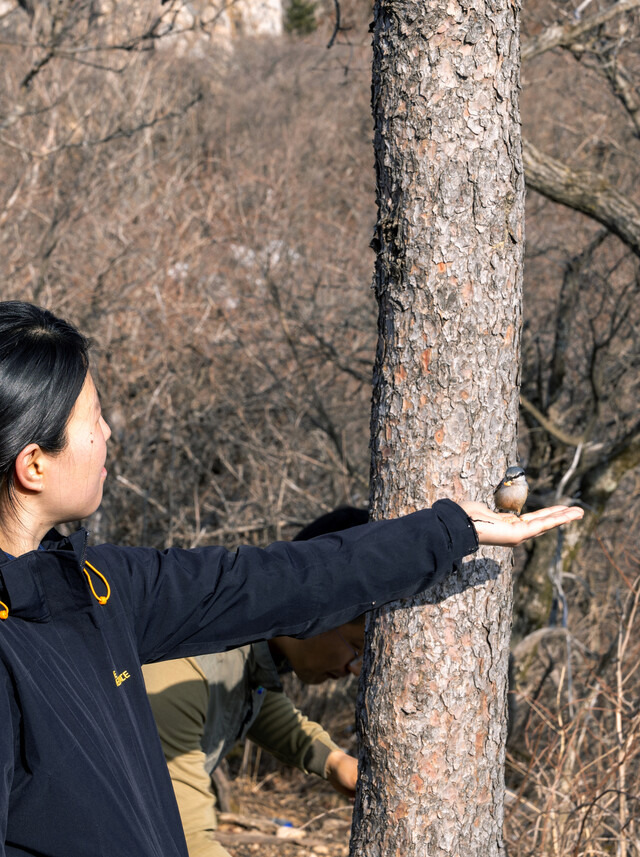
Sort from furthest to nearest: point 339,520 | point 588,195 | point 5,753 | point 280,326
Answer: point 280,326 → point 588,195 → point 339,520 → point 5,753

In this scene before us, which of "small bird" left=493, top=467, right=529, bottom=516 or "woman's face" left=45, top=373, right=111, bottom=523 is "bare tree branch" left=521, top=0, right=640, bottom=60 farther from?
"woman's face" left=45, top=373, right=111, bottom=523

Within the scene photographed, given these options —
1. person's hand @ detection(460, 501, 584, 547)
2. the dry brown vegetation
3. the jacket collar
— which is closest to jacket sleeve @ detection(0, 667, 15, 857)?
the jacket collar

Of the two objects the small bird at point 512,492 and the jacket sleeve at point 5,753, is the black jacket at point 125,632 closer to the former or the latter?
the jacket sleeve at point 5,753

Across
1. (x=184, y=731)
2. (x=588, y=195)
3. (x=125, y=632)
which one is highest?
(x=588, y=195)

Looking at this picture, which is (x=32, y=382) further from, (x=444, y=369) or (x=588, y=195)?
(x=588, y=195)

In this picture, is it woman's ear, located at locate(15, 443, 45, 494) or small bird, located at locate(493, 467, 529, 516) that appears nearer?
woman's ear, located at locate(15, 443, 45, 494)

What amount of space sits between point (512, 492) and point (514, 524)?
120 millimetres

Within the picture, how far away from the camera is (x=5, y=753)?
1.24m

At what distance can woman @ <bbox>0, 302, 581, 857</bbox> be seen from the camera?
4.30 feet

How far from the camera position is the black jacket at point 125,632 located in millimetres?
1304

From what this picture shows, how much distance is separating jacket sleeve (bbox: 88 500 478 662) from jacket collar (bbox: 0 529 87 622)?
0.24 m

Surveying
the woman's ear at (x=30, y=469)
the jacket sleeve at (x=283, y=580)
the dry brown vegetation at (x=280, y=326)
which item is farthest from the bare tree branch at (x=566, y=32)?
the woman's ear at (x=30, y=469)

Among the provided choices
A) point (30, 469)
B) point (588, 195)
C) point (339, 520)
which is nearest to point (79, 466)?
point (30, 469)

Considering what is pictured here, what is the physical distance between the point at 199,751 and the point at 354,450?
14.2ft
